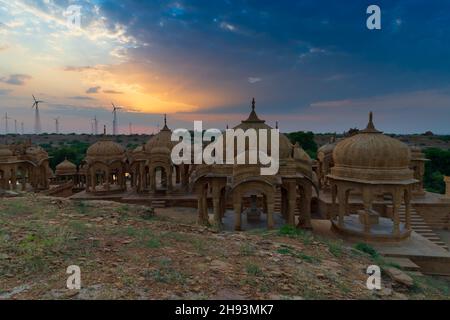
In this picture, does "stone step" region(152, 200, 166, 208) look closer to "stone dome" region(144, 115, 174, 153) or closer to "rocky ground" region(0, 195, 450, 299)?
"stone dome" region(144, 115, 174, 153)

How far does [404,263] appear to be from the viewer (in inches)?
520

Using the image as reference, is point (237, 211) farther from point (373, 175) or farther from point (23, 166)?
point (23, 166)

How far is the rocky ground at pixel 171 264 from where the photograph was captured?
18.7 ft

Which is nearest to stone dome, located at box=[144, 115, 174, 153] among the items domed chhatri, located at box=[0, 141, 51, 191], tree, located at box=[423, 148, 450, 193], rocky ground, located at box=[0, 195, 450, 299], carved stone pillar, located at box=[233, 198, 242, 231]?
domed chhatri, located at box=[0, 141, 51, 191]

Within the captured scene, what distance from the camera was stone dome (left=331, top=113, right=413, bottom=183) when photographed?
15031 mm

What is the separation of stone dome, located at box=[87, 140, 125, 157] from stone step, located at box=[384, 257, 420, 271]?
837 inches

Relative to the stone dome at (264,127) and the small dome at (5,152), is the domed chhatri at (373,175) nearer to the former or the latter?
the stone dome at (264,127)

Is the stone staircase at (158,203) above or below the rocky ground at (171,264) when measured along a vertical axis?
below

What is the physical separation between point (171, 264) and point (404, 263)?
1104 cm

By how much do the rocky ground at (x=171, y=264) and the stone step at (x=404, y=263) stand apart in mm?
4509

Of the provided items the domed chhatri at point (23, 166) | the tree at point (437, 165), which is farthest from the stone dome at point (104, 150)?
the tree at point (437, 165)

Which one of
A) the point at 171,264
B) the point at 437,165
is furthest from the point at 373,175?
the point at 437,165

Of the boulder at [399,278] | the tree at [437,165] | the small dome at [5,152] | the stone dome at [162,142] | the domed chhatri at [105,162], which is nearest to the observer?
the boulder at [399,278]
